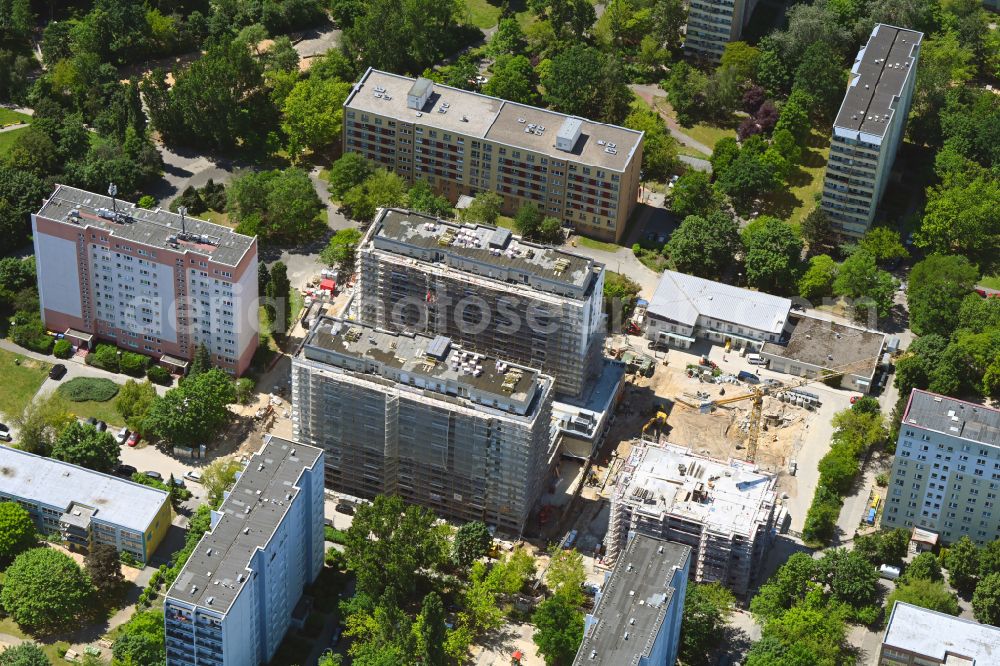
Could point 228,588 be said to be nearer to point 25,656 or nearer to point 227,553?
point 227,553

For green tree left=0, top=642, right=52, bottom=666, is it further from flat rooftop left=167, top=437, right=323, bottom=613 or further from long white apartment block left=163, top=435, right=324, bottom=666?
flat rooftop left=167, top=437, right=323, bottom=613

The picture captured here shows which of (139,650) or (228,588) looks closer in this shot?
(228,588)

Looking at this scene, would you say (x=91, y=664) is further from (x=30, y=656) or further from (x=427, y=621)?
(x=427, y=621)

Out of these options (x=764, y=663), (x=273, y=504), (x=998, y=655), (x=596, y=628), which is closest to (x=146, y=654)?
(x=273, y=504)

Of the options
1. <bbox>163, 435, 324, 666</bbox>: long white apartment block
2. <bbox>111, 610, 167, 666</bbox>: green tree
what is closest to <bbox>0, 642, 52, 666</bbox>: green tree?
<bbox>111, 610, 167, 666</bbox>: green tree

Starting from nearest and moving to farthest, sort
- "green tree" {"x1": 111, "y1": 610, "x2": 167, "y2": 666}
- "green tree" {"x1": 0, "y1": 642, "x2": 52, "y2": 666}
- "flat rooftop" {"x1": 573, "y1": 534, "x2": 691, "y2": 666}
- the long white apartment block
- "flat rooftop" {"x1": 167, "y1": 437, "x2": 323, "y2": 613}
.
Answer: "flat rooftop" {"x1": 573, "y1": 534, "x2": 691, "y2": 666}
the long white apartment block
"flat rooftop" {"x1": 167, "y1": 437, "x2": 323, "y2": 613}
"green tree" {"x1": 0, "y1": 642, "x2": 52, "y2": 666}
"green tree" {"x1": 111, "y1": 610, "x2": 167, "y2": 666}

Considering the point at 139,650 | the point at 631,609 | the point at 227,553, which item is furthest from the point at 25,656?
the point at 631,609
